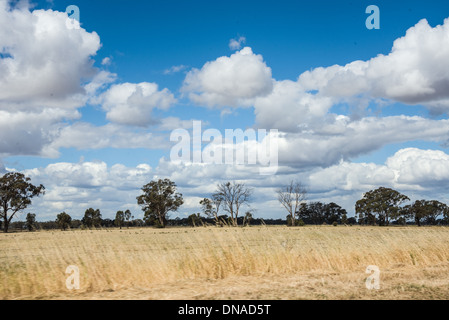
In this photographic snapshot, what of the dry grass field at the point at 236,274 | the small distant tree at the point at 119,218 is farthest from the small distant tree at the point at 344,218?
the dry grass field at the point at 236,274

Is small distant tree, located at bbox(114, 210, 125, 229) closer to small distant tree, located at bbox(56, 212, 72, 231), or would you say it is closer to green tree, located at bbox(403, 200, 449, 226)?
small distant tree, located at bbox(56, 212, 72, 231)

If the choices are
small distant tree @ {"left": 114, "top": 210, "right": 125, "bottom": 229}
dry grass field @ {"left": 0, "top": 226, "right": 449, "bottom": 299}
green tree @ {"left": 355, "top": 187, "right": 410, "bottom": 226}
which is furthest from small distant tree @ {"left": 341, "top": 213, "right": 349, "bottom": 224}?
dry grass field @ {"left": 0, "top": 226, "right": 449, "bottom": 299}

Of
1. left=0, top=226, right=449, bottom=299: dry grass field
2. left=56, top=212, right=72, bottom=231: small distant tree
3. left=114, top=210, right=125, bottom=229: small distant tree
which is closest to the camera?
left=0, top=226, right=449, bottom=299: dry grass field

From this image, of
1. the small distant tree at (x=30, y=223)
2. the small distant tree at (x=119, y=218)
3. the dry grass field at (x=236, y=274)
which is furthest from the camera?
the small distant tree at (x=119, y=218)

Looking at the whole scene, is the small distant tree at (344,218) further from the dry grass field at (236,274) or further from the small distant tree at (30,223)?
the dry grass field at (236,274)

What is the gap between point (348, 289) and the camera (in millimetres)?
10539

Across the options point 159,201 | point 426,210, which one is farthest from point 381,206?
point 159,201

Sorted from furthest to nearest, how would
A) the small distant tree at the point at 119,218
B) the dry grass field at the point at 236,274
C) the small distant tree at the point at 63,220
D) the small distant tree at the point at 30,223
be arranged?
the small distant tree at the point at 119,218 → the small distant tree at the point at 63,220 → the small distant tree at the point at 30,223 → the dry grass field at the point at 236,274

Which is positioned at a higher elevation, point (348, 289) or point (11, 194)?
point (11, 194)

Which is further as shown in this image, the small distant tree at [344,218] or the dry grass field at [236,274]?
the small distant tree at [344,218]

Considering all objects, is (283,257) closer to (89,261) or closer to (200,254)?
(200,254)
